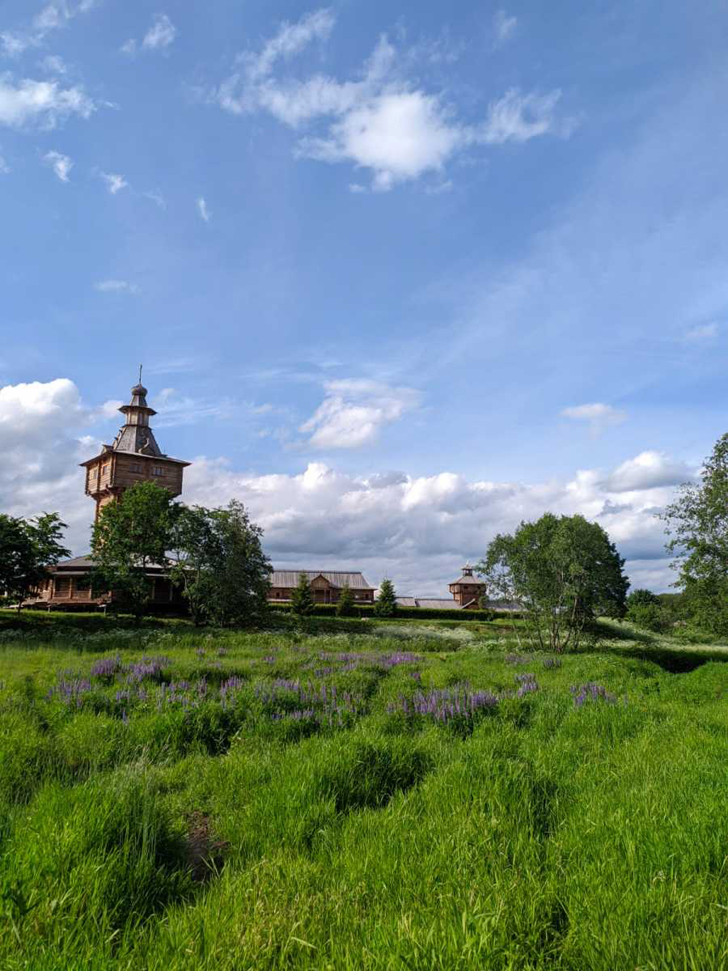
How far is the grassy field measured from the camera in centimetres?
255

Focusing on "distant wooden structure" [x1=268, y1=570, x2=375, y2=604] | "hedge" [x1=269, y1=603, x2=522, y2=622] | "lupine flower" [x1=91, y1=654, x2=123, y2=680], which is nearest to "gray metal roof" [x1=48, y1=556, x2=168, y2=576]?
"hedge" [x1=269, y1=603, x2=522, y2=622]

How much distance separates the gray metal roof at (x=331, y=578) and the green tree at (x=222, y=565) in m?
49.3

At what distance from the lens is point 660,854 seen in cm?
317

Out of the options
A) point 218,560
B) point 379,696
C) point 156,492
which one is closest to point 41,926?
point 379,696

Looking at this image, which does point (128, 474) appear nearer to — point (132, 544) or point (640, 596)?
point (132, 544)

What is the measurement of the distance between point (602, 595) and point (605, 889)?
3046 centimetres

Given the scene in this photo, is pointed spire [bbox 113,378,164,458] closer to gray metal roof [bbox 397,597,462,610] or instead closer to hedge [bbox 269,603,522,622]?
hedge [bbox 269,603,522,622]

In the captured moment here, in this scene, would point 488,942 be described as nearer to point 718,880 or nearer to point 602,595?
point 718,880

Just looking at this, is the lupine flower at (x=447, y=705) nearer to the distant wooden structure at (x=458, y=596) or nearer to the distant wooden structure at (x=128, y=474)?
the distant wooden structure at (x=128, y=474)

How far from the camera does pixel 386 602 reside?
68125mm

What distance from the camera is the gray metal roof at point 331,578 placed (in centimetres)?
9012

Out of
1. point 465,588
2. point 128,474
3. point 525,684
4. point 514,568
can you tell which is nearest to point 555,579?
point 514,568

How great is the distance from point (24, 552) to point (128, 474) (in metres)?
40.0

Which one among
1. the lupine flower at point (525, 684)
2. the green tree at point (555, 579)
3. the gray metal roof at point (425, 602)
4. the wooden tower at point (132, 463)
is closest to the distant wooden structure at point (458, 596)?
the gray metal roof at point (425, 602)
